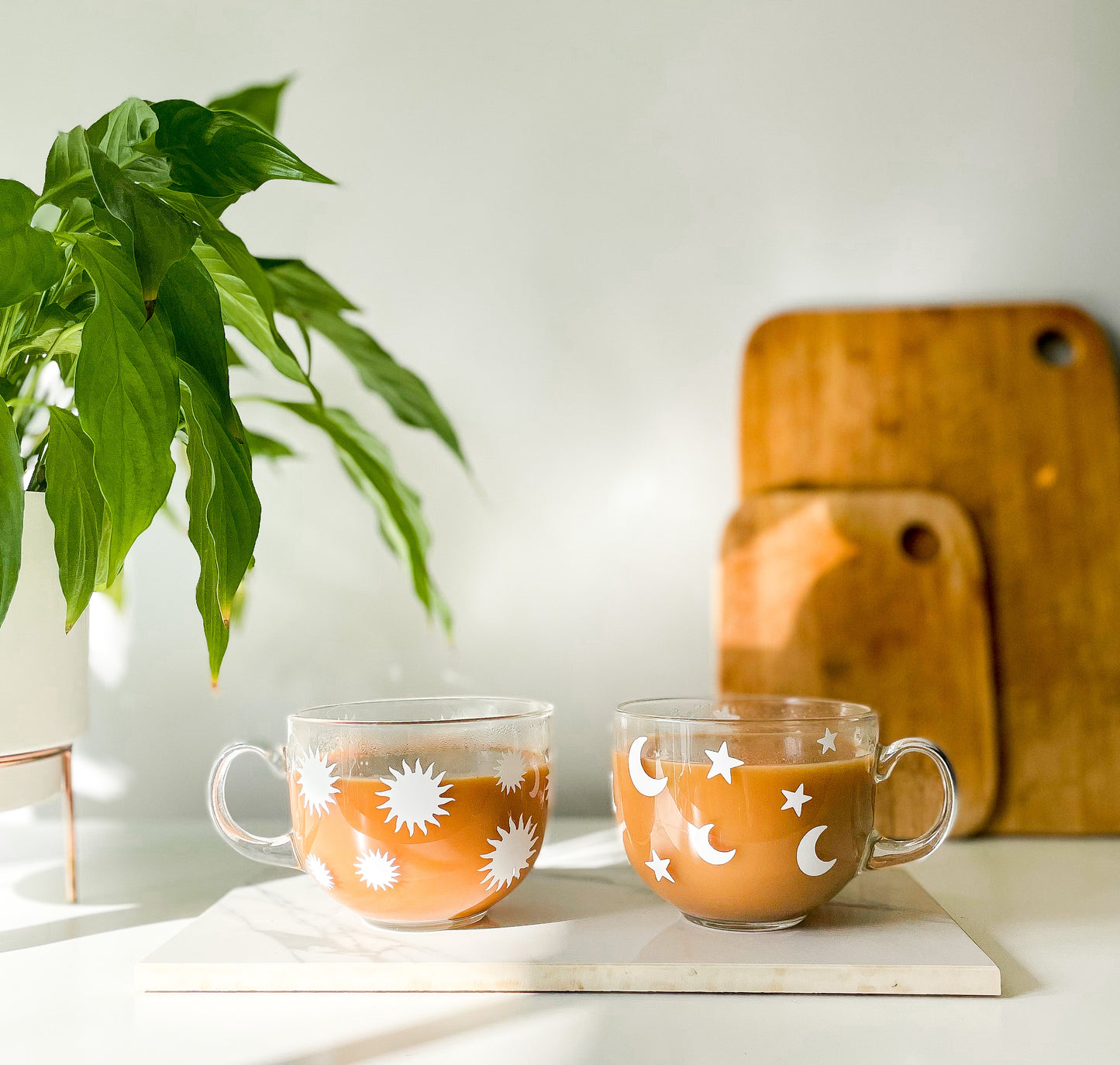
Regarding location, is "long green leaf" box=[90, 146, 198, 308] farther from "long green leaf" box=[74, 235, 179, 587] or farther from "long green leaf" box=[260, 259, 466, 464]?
"long green leaf" box=[260, 259, 466, 464]

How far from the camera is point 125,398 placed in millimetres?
450

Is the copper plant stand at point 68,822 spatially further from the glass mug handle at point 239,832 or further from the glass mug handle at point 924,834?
the glass mug handle at point 924,834

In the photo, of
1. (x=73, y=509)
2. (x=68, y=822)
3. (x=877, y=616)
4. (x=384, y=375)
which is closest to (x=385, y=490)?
(x=384, y=375)

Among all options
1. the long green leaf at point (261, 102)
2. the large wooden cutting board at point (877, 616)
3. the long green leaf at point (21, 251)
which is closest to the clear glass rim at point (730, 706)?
the large wooden cutting board at point (877, 616)

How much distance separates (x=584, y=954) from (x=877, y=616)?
432mm

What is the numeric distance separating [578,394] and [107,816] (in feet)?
1.95

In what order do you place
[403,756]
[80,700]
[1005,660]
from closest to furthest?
[403,756] < [80,700] < [1005,660]

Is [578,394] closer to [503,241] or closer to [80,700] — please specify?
[503,241]

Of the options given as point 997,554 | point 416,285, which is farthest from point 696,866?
point 416,285

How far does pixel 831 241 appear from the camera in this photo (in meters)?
0.89

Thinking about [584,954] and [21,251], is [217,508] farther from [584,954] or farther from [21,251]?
[584,954]

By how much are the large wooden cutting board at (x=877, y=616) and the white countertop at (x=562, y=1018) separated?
207mm

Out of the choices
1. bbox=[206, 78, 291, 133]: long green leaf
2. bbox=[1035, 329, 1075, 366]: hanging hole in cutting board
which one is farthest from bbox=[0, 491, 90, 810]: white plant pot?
bbox=[1035, 329, 1075, 366]: hanging hole in cutting board

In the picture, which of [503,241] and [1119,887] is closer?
[1119,887]
